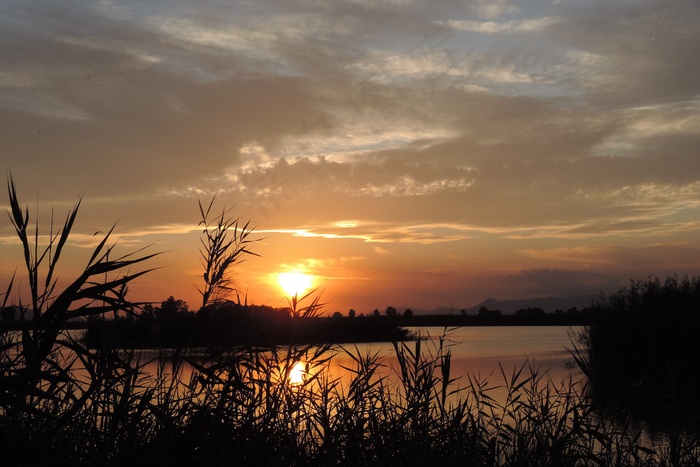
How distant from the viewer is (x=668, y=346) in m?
22.4

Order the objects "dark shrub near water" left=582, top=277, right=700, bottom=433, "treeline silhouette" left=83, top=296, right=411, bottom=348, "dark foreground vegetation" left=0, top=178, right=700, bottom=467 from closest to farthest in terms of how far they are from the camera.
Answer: "dark foreground vegetation" left=0, top=178, right=700, bottom=467 < "treeline silhouette" left=83, top=296, right=411, bottom=348 < "dark shrub near water" left=582, top=277, right=700, bottom=433

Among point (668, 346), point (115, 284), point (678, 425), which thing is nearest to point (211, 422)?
point (115, 284)

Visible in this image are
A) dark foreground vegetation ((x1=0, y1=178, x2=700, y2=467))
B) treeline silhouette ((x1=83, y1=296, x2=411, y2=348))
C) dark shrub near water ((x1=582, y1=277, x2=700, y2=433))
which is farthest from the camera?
dark shrub near water ((x1=582, y1=277, x2=700, y2=433))

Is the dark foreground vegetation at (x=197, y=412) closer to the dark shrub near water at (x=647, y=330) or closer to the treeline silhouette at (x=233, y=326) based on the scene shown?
the treeline silhouette at (x=233, y=326)

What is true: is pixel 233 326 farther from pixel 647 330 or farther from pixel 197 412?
pixel 647 330

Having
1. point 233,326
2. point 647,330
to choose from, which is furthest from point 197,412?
point 647,330

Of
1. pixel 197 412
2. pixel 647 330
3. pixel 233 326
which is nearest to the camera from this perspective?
pixel 197 412

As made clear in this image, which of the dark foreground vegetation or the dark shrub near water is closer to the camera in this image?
the dark foreground vegetation

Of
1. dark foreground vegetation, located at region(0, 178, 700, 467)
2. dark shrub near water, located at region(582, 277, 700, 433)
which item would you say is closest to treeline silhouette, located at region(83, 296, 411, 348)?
dark foreground vegetation, located at region(0, 178, 700, 467)

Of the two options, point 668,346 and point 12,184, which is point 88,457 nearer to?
point 12,184

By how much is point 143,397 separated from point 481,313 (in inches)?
3513

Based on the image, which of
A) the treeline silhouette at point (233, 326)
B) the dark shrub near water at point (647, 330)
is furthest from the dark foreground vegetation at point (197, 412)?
the dark shrub near water at point (647, 330)

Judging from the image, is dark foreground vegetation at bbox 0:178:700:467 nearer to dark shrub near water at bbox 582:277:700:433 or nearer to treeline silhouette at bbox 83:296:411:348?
treeline silhouette at bbox 83:296:411:348

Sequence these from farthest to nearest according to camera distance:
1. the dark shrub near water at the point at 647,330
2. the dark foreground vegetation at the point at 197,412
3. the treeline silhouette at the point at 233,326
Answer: the dark shrub near water at the point at 647,330, the treeline silhouette at the point at 233,326, the dark foreground vegetation at the point at 197,412
